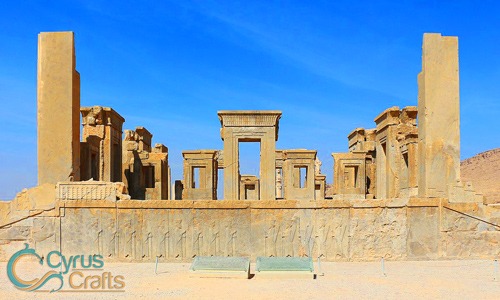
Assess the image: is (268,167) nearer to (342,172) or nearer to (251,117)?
(251,117)

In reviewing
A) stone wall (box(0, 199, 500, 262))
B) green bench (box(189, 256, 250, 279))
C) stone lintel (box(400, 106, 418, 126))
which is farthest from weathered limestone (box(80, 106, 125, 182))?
stone lintel (box(400, 106, 418, 126))

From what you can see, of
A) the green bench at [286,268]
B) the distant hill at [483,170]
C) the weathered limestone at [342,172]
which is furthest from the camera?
the distant hill at [483,170]

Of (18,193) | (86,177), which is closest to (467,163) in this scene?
(86,177)

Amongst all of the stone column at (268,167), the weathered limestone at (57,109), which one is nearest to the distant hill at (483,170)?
the stone column at (268,167)

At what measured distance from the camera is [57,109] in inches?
423

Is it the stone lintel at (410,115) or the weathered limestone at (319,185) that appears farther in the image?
the weathered limestone at (319,185)

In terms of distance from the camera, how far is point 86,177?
A: 13.8 meters

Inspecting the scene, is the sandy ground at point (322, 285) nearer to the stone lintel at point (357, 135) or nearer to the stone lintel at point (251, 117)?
the stone lintel at point (251, 117)

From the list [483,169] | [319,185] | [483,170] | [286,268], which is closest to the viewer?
[286,268]

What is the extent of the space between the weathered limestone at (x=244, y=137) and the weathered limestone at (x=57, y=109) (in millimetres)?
4683

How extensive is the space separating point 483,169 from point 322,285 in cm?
A: 4043

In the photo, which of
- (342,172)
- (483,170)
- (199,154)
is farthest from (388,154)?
(483,170)

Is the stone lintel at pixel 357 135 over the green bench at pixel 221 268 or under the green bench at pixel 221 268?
over

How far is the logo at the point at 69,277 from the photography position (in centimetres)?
679
